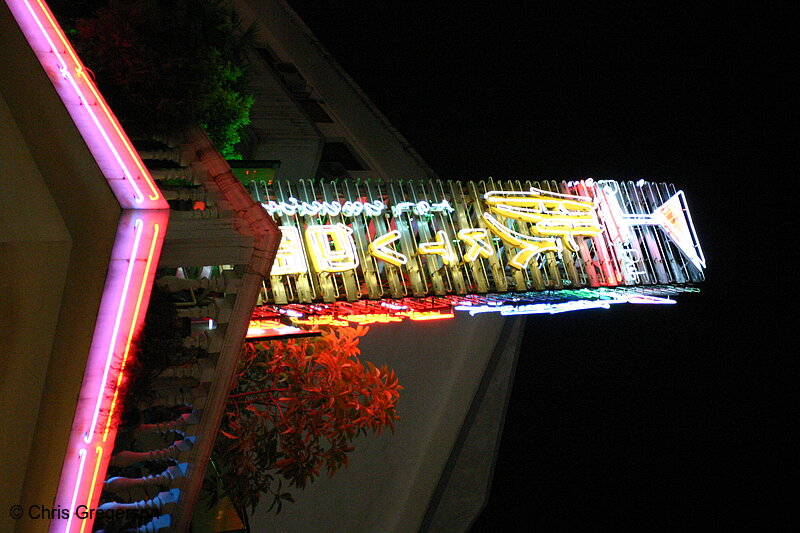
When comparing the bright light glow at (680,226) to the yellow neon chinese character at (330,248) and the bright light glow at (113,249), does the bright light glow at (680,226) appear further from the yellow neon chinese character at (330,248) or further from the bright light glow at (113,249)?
the bright light glow at (113,249)

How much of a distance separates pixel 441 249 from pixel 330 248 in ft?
3.95

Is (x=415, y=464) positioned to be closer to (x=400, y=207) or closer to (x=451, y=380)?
(x=451, y=380)

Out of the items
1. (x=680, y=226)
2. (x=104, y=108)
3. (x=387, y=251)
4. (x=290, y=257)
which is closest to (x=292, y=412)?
(x=290, y=257)

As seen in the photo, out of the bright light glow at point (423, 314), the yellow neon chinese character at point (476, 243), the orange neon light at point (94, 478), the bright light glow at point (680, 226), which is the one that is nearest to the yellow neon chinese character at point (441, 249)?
the yellow neon chinese character at point (476, 243)

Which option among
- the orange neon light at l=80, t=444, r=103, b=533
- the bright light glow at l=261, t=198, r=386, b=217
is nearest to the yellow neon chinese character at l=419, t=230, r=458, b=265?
the bright light glow at l=261, t=198, r=386, b=217

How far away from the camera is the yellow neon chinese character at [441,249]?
7693mm

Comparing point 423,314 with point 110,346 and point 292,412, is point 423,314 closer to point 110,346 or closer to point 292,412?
point 292,412

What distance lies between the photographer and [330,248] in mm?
7406

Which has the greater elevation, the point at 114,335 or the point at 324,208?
the point at 324,208

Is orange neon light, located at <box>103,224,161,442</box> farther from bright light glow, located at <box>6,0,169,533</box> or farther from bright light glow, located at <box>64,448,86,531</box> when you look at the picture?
bright light glow, located at <box>64,448,86,531</box>

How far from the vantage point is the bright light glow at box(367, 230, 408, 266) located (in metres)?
7.32

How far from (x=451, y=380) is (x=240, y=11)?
267 inches

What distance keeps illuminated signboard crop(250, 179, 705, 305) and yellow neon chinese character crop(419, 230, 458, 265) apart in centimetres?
1

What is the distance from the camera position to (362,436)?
10562mm
